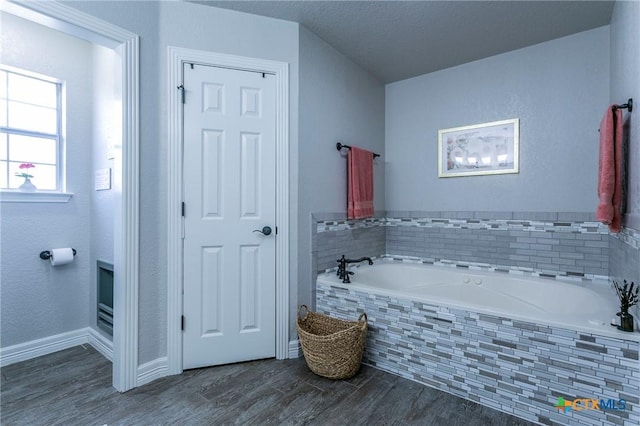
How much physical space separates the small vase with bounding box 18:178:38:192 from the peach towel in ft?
12.4

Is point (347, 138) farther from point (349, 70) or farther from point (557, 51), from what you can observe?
point (557, 51)

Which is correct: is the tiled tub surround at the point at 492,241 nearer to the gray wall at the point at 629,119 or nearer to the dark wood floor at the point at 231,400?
the gray wall at the point at 629,119

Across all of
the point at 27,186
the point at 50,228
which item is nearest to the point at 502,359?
the point at 50,228

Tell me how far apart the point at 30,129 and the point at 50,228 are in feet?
2.55

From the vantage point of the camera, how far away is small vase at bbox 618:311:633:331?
1.48 meters

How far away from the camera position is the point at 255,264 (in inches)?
91.4

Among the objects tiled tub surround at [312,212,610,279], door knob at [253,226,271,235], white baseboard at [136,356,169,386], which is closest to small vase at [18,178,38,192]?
white baseboard at [136,356,169,386]

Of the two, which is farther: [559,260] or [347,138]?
[347,138]

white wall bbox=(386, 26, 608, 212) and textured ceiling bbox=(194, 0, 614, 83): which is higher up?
textured ceiling bbox=(194, 0, 614, 83)

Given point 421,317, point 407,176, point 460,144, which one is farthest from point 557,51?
point 421,317

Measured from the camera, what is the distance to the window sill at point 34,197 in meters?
2.24

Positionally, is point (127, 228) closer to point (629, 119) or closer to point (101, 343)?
point (101, 343)

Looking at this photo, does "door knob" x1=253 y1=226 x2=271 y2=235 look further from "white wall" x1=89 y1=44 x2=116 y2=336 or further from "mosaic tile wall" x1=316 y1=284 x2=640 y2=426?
"white wall" x1=89 y1=44 x2=116 y2=336

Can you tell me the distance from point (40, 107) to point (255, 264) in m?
2.10
